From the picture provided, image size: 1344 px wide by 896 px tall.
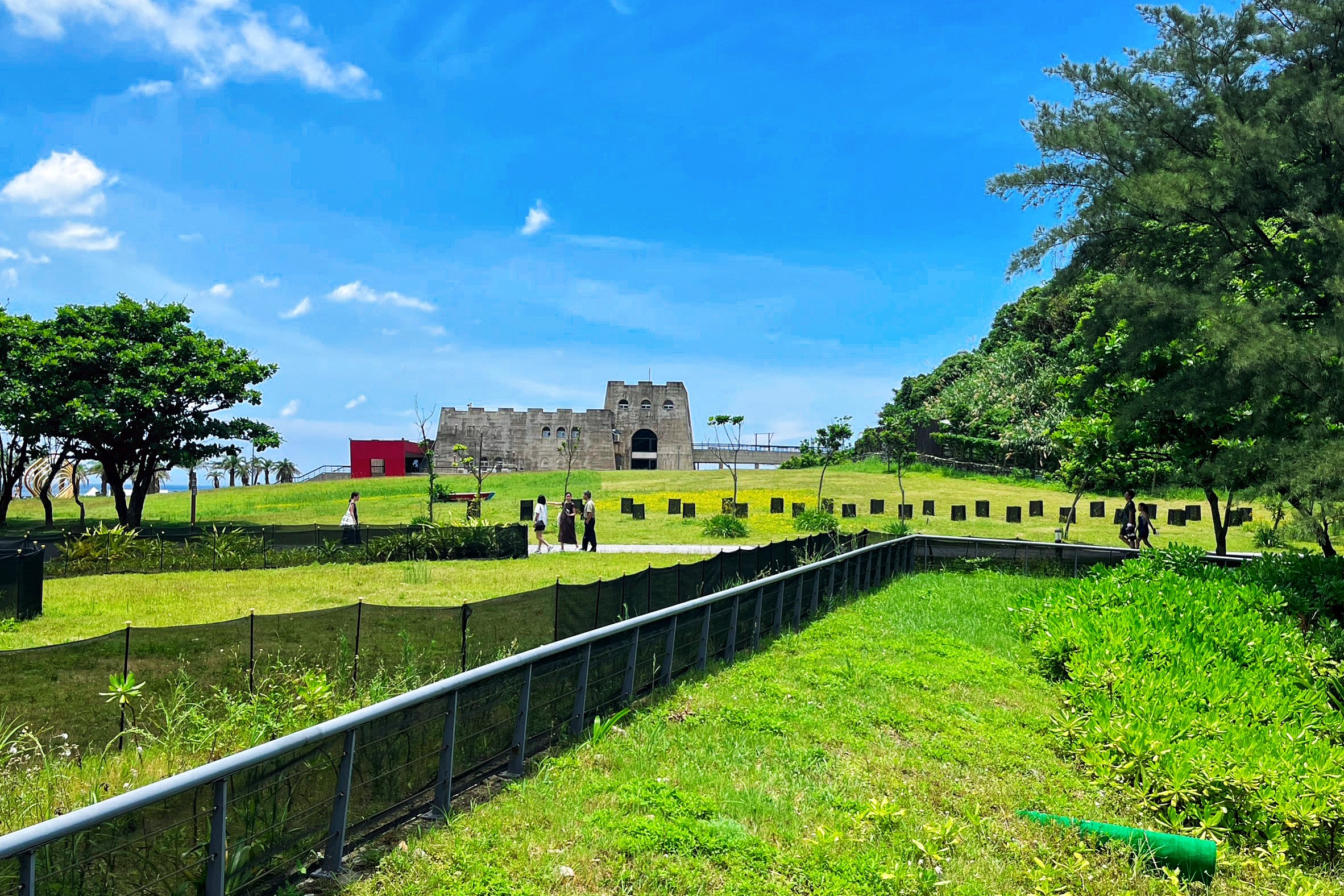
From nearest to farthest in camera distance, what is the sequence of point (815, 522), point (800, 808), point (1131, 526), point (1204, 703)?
point (800, 808) < point (1204, 703) < point (1131, 526) < point (815, 522)

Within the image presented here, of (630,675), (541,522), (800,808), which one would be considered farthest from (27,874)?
(541,522)

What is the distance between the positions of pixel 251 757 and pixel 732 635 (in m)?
6.75

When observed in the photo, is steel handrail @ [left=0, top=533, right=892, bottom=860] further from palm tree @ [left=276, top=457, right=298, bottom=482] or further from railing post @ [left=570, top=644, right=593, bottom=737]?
palm tree @ [left=276, top=457, right=298, bottom=482]

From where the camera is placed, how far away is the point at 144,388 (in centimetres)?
3491

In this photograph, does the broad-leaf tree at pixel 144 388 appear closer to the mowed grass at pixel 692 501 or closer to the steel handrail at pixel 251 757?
the mowed grass at pixel 692 501

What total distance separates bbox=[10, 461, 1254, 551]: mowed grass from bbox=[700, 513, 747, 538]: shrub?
0.48m

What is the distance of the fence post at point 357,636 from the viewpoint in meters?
7.53

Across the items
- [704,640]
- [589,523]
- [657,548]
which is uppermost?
[589,523]

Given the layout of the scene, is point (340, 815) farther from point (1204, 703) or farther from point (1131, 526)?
point (1131, 526)

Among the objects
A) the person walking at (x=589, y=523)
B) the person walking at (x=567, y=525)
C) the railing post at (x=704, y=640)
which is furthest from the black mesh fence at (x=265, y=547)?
the railing post at (x=704, y=640)

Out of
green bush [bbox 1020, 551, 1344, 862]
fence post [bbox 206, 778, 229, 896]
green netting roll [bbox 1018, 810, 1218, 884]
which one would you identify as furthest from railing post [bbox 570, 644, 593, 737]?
green bush [bbox 1020, 551, 1344, 862]

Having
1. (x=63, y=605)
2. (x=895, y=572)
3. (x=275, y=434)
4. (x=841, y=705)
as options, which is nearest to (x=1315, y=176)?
(x=895, y=572)

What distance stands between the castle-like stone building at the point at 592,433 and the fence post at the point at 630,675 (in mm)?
76245

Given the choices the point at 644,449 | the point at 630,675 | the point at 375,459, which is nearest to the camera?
the point at 630,675
